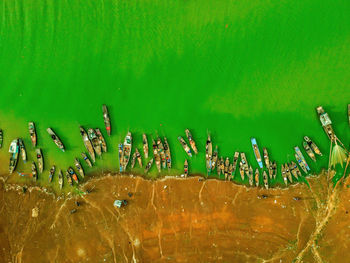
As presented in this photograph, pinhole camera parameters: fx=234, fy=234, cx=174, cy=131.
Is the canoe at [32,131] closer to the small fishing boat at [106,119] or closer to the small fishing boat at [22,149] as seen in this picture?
the small fishing boat at [22,149]

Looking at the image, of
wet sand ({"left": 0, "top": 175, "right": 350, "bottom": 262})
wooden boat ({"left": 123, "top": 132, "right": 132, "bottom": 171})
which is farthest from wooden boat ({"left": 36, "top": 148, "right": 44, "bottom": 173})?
wooden boat ({"left": 123, "top": 132, "right": 132, "bottom": 171})

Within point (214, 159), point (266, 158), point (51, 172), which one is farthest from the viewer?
point (51, 172)

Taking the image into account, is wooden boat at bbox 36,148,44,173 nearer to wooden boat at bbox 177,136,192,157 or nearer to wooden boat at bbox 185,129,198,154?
wooden boat at bbox 177,136,192,157

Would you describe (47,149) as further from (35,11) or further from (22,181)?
(35,11)

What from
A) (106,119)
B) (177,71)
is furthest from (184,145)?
(106,119)

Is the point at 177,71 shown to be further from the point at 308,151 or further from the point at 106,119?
the point at 308,151

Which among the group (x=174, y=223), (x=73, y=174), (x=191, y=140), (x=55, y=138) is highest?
(x=55, y=138)

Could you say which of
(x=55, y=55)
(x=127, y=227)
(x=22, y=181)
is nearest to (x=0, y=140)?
(x=22, y=181)
